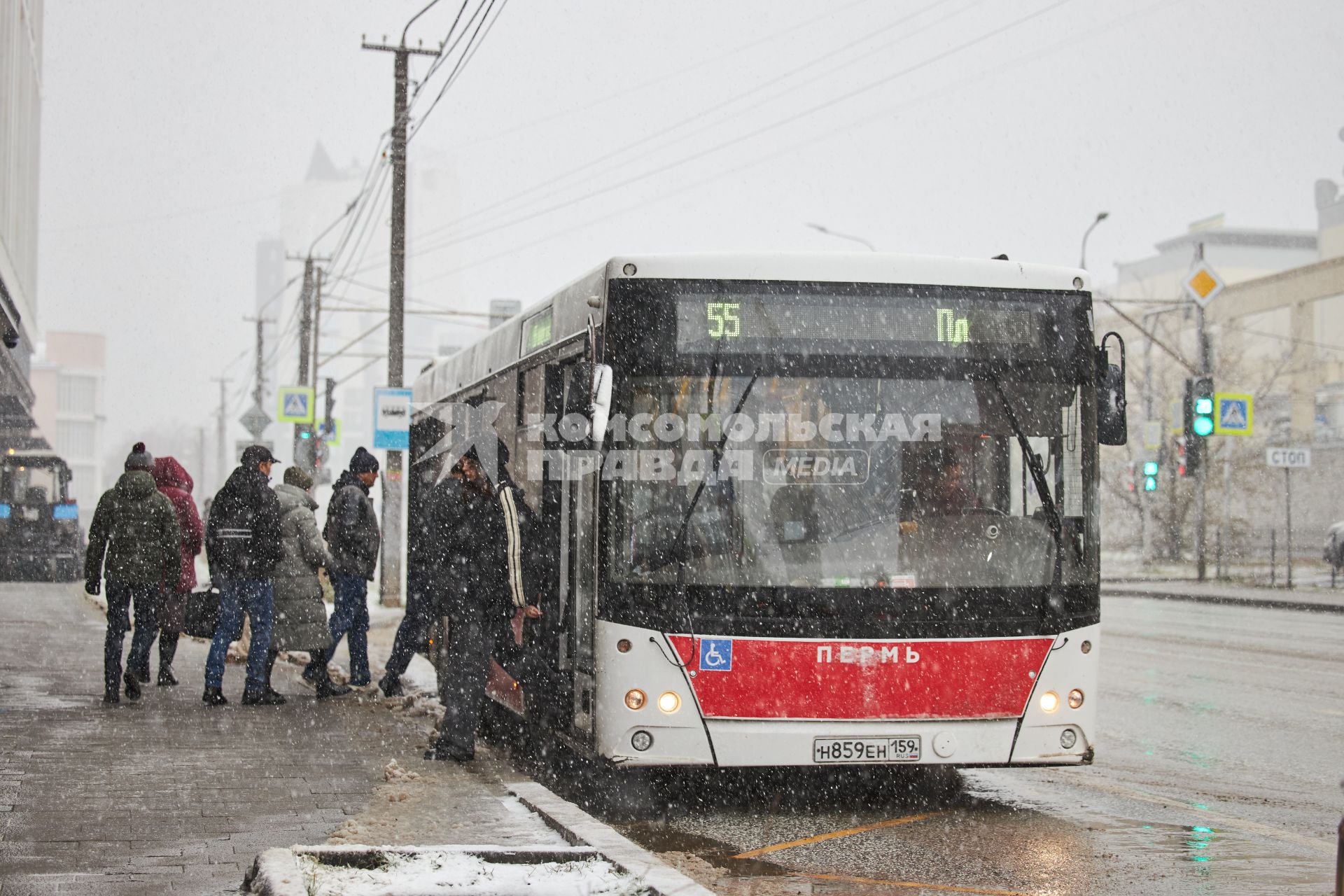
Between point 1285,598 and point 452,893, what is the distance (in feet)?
85.7

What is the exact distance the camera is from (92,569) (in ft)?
36.6

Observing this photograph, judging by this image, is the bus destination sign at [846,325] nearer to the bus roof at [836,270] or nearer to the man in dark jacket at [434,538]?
the bus roof at [836,270]

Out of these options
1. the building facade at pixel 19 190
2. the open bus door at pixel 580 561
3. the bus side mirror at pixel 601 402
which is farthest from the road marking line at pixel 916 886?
the building facade at pixel 19 190

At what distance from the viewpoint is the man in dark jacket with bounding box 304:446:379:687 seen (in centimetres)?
1234

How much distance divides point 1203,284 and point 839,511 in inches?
1076

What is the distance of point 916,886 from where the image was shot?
6.20m

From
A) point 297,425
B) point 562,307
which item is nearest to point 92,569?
point 562,307

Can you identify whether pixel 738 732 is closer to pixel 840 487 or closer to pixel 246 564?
pixel 840 487

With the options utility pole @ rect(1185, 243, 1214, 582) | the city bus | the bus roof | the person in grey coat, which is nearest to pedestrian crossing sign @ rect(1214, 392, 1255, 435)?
utility pole @ rect(1185, 243, 1214, 582)

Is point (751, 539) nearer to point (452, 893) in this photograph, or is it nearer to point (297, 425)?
point (452, 893)

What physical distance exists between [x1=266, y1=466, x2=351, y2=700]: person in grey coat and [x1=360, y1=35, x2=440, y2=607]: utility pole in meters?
10.6

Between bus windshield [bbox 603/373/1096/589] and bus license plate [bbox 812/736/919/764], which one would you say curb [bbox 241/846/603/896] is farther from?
bus windshield [bbox 603/373/1096/589]

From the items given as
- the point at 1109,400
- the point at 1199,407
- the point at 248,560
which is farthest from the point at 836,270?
the point at 1199,407

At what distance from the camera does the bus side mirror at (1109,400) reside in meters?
8.03
